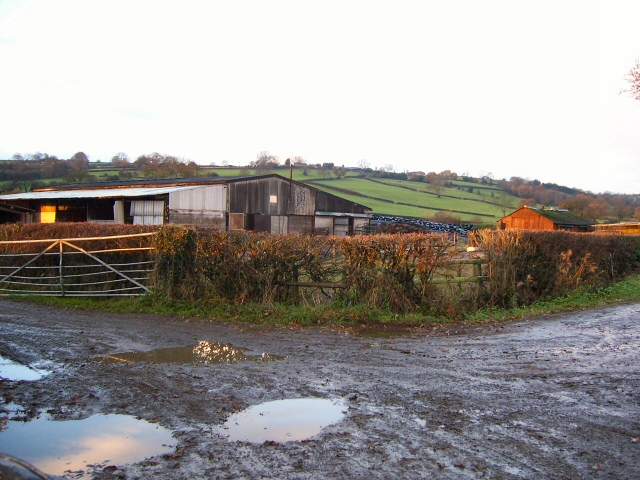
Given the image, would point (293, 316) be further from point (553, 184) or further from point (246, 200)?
point (553, 184)

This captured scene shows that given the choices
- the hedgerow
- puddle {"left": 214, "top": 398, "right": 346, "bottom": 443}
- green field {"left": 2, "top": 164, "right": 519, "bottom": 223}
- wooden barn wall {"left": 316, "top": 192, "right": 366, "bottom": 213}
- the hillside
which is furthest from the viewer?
green field {"left": 2, "top": 164, "right": 519, "bottom": 223}

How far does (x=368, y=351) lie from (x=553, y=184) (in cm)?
9904

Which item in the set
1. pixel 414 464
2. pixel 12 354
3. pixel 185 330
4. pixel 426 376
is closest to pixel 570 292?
pixel 426 376

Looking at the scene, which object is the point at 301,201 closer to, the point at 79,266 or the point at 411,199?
the point at 79,266

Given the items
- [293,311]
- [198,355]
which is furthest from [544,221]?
[198,355]

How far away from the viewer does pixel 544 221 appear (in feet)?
163

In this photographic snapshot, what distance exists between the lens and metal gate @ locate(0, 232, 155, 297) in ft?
48.5

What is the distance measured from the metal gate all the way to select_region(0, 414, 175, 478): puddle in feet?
28.5

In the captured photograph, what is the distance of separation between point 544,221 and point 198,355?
46.8 m

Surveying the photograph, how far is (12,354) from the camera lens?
8.95m

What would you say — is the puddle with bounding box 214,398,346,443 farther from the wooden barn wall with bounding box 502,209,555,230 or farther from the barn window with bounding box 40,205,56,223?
the wooden barn wall with bounding box 502,209,555,230

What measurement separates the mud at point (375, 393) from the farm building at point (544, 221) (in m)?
40.4

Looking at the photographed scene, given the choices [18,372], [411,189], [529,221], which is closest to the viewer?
[18,372]

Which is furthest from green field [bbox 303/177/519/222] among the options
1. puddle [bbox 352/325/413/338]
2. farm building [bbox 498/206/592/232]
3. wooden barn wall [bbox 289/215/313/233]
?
puddle [bbox 352/325/413/338]
